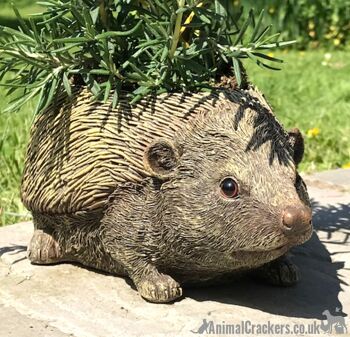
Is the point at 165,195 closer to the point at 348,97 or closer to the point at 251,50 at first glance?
the point at 251,50

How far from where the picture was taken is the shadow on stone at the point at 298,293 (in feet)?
10.6

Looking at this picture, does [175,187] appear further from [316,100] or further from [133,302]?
[316,100]

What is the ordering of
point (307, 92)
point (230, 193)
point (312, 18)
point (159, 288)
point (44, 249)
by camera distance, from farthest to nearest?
point (312, 18) → point (307, 92) → point (44, 249) → point (159, 288) → point (230, 193)

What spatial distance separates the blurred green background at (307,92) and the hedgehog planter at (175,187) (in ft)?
2.29

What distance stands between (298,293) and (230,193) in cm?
72

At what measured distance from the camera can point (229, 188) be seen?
2975mm

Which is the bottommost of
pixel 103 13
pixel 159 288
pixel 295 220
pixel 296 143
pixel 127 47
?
pixel 159 288

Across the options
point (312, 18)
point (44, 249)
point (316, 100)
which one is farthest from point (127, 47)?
point (312, 18)

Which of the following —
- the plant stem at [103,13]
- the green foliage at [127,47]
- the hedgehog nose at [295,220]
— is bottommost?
the hedgehog nose at [295,220]

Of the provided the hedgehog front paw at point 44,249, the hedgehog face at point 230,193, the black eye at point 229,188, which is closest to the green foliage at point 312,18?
the hedgehog front paw at point 44,249

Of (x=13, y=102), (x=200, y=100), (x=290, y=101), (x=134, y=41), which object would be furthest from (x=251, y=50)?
(x=290, y=101)

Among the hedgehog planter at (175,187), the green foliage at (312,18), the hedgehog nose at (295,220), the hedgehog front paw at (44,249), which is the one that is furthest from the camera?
the green foliage at (312,18)

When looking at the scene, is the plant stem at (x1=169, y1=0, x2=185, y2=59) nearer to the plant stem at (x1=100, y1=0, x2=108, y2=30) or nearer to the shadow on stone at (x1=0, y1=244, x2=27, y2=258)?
the plant stem at (x1=100, y1=0, x2=108, y2=30)

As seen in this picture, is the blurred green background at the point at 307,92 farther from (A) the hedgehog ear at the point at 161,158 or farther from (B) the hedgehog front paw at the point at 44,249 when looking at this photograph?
(A) the hedgehog ear at the point at 161,158
